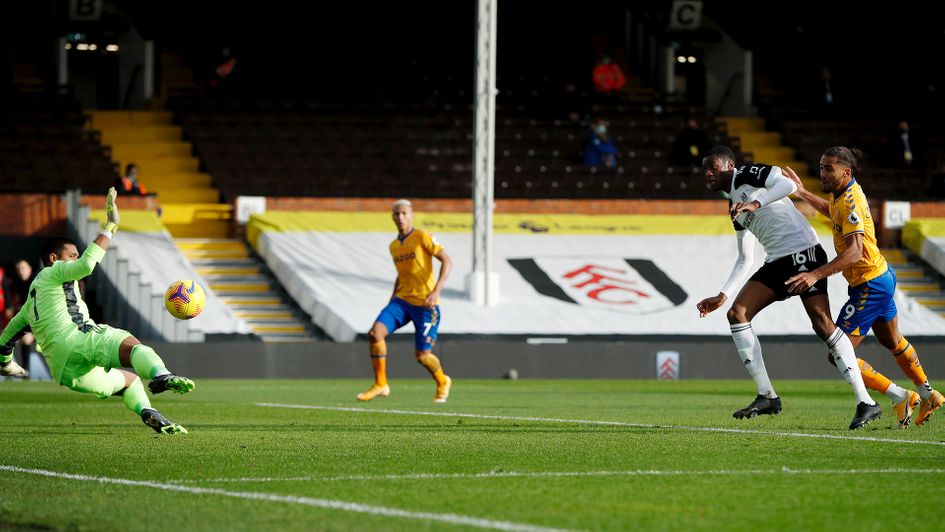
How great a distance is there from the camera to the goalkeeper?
35.0 ft

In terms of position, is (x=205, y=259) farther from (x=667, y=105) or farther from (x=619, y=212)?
(x=667, y=105)

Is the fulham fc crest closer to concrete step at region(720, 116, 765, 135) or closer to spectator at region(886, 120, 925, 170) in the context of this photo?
concrete step at region(720, 116, 765, 135)

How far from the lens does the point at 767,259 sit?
11.8 metres

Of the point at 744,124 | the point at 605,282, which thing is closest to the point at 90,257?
the point at 605,282

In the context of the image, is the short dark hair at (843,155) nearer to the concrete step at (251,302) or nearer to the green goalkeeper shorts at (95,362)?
the green goalkeeper shorts at (95,362)

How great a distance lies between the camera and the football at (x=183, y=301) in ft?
39.2

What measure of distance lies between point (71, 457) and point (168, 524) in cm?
309

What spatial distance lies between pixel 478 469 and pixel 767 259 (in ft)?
13.9

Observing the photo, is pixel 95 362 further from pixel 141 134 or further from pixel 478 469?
pixel 141 134

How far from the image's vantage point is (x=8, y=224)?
27953 mm

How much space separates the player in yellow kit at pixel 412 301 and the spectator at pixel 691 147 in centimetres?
1814

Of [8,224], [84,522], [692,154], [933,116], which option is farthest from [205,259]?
[84,522]

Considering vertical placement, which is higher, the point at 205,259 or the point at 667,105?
the point at 667,105

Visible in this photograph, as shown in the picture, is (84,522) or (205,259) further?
(205,259)
